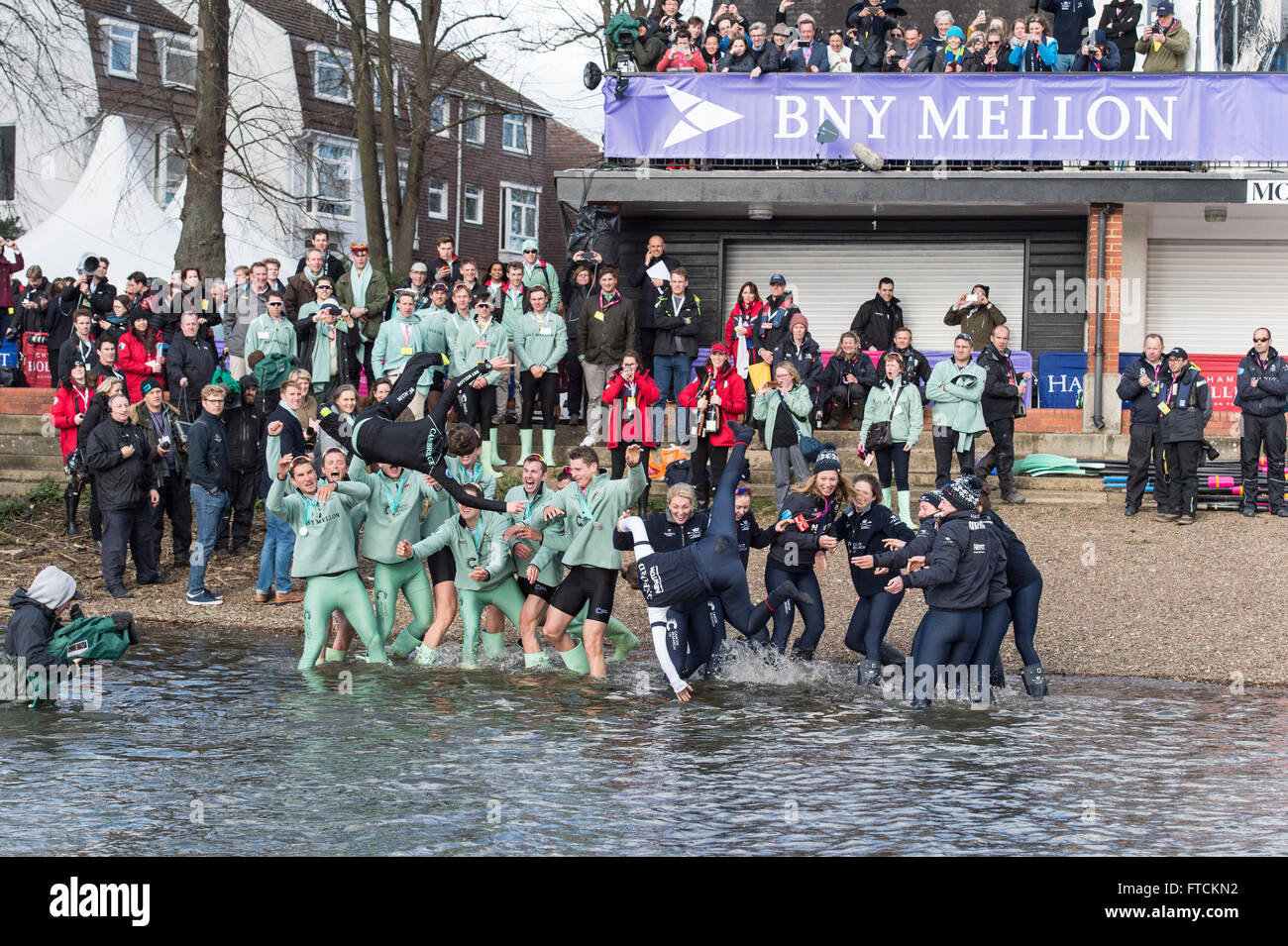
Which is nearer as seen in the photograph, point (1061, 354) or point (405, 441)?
point (405, 441)

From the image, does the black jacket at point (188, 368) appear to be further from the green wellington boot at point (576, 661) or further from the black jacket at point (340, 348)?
the green wellington boot at point (576, 661)

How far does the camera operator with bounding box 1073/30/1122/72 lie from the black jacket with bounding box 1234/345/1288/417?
5277 millimetres

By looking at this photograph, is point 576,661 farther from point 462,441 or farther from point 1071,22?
point 1071,22

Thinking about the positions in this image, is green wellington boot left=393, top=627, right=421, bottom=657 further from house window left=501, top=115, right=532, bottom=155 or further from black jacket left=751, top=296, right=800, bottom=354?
house window left=501, top=115, right=532, bottom=155

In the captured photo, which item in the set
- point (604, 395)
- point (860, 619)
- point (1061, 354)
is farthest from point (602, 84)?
point (860, 619)

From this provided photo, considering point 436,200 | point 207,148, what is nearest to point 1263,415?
point 207,148

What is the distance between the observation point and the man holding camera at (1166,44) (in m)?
20.2

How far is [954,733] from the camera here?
33.1 feet

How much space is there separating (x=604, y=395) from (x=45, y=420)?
7.53m

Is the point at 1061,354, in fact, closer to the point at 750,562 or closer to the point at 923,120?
the point at 923,120

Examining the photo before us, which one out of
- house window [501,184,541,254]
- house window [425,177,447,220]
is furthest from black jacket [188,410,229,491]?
house window [501,184,541,254]

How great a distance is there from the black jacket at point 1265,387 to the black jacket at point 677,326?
20.6ft

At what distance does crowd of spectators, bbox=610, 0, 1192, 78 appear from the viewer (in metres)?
19.8

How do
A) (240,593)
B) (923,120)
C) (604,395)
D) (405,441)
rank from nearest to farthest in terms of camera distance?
(405,441), (240,593), (604,395), (923,120)
